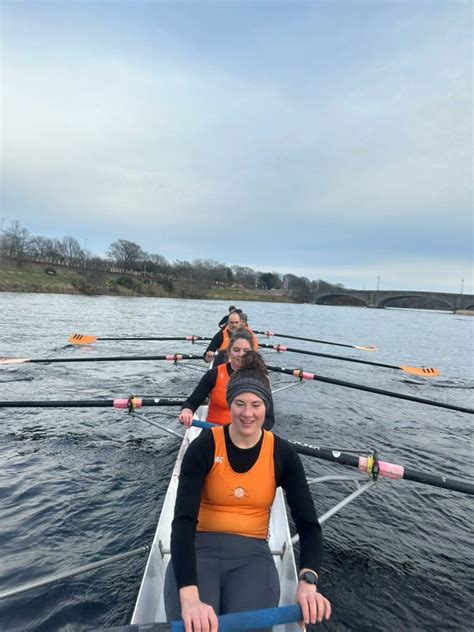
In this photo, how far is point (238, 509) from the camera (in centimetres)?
240

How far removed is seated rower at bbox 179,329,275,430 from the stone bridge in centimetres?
7212

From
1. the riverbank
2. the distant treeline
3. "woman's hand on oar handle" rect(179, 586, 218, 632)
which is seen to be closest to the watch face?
"woman's hand on oar handle" rect(179, 586, 218, 632)

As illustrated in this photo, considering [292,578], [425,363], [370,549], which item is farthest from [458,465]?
[425,363]

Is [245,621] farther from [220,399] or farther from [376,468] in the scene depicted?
[220,399]

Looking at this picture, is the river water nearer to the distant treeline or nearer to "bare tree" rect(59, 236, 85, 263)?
the distant treeline

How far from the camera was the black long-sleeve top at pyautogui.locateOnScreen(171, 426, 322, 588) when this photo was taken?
212 centimetres

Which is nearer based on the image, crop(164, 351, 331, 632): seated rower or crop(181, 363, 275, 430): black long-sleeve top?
crop(164, 351, 331, 632): seated rower

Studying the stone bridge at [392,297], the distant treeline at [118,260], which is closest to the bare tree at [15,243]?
the distant treeline at [118,260]

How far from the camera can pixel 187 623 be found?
181 centimetres

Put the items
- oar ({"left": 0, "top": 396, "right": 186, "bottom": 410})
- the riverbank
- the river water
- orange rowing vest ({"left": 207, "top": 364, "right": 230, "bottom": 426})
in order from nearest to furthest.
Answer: the river water
orange rowing vest ({"left": 207, "top": 364, "right": 230, "bottom": 426})
oar ({"left": 0, "top": 396, "right": 186, "bottom": 410})
the riverbank

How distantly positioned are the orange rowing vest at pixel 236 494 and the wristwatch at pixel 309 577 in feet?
1.34

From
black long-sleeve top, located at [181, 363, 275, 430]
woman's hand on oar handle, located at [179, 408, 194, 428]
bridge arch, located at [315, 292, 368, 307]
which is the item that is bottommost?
woman's hand on oar handle, located at [179, 408, 194, 428]

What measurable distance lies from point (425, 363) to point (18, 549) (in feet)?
59.2

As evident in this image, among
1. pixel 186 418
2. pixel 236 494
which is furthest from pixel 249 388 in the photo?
pixel 186 418
